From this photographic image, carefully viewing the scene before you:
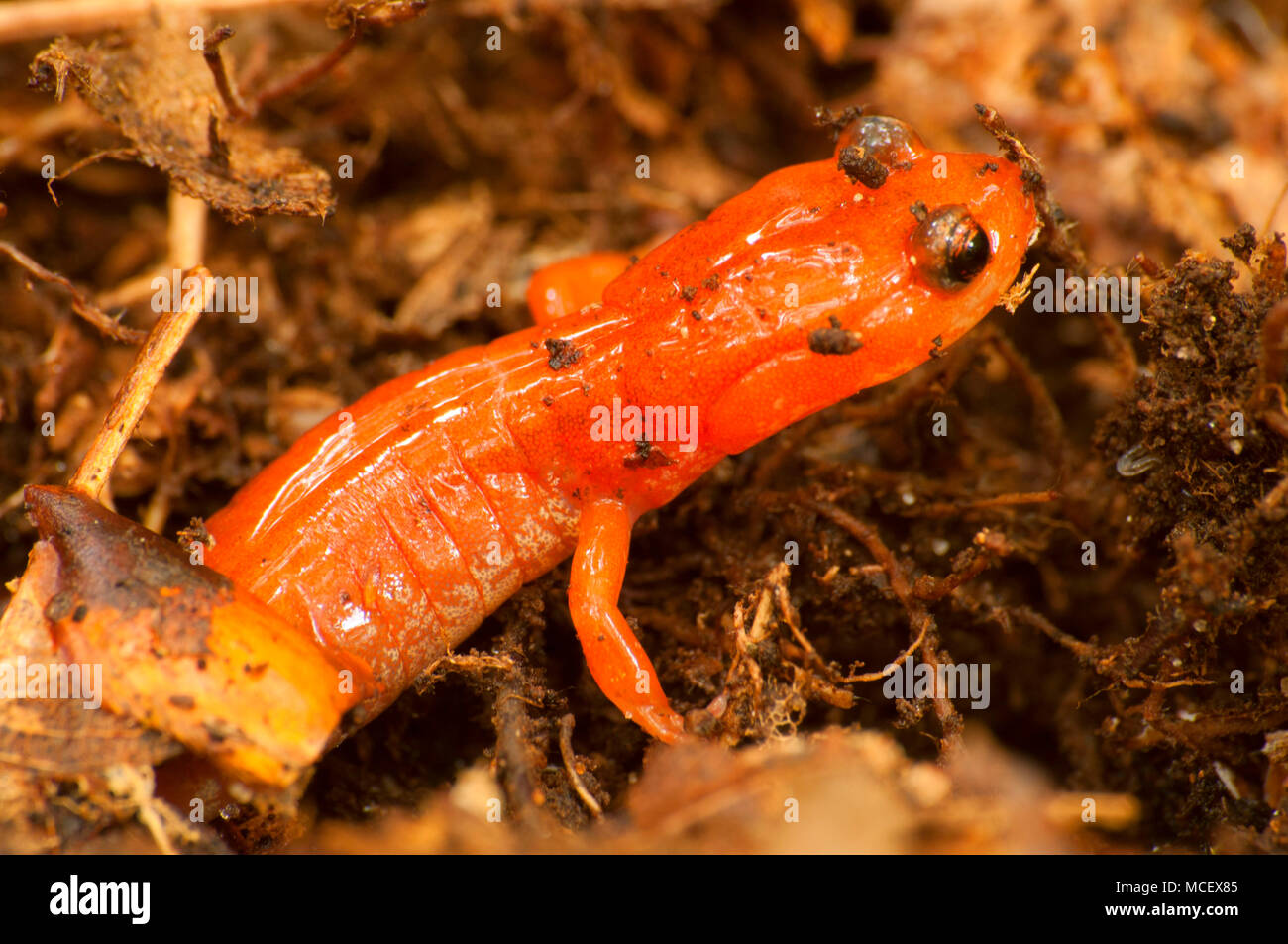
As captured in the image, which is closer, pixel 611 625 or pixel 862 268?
pixel 862 268

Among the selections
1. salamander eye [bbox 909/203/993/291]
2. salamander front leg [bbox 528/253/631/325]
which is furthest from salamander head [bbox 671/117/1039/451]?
salamander front leg [bbox 528/253/631/325]

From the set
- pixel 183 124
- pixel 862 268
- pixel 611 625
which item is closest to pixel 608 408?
pixel 611 625

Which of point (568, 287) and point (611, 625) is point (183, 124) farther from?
point (611, 625)

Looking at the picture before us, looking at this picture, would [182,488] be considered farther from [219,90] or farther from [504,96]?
[504,96]

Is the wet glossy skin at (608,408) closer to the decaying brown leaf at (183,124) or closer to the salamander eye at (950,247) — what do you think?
the salamander eye at (950,247)

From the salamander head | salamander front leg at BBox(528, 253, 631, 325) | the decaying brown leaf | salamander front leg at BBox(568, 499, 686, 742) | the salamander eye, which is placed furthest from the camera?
salamander front leg at BBox(528, 253, 631, 325)

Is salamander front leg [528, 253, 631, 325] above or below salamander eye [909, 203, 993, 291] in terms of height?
above

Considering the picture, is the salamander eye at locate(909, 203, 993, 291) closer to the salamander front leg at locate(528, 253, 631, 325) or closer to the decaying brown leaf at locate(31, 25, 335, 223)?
the salamander front leg at locate(528, 253, 631, 325)
